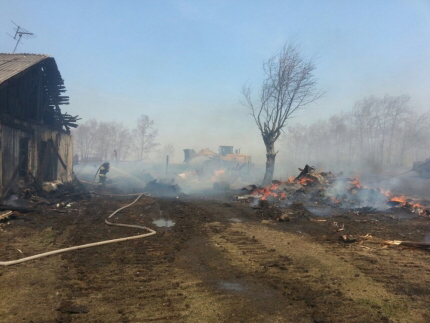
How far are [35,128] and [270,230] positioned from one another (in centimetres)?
1311

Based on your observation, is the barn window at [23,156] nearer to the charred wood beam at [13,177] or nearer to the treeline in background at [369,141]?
the charred wood beam at [13,177]

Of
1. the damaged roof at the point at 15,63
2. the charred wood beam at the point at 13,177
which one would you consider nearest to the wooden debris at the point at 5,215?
the charred wood beam at the point at 13,177

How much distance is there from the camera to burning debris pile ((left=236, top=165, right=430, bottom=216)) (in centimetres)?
1409

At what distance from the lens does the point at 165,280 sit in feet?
16.3

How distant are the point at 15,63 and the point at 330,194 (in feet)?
55.5

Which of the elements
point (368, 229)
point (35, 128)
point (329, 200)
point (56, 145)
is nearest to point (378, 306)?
point (368, 229)

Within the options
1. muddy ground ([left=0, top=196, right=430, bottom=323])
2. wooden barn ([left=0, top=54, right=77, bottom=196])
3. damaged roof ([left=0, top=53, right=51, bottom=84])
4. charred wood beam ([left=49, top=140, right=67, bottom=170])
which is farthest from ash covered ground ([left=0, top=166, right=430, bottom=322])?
charred wood beam ([left=49, top=140, right=67, bottom=170])

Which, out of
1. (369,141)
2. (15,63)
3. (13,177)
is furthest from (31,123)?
(369,141)

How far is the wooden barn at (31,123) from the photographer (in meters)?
12.3

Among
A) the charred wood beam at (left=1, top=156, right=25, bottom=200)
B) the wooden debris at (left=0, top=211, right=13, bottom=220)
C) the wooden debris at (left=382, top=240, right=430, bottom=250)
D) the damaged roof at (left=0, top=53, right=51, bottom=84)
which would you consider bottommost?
the wooden debris at (left=0, top=211, right=13, bottom=220)

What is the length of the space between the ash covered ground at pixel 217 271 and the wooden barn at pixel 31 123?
12.6 ft

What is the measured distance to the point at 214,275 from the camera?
17.4ft

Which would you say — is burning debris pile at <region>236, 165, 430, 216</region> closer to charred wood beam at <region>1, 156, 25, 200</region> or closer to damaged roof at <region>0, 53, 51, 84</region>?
charred wood beam at <region>1, 156, 25, 200</region>

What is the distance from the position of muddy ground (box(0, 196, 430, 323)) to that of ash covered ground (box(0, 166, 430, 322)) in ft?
0.06
